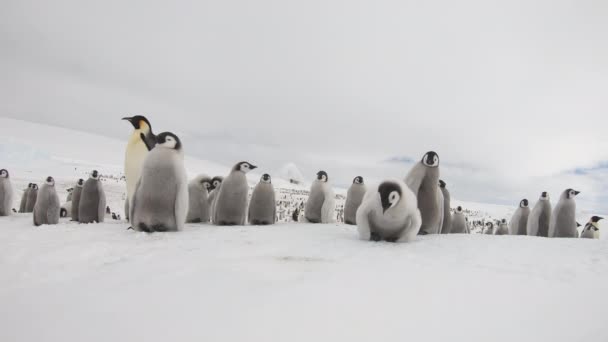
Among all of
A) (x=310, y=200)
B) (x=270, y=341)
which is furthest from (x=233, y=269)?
(x=310, y=200)

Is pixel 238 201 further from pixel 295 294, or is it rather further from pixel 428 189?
pixel 295 294

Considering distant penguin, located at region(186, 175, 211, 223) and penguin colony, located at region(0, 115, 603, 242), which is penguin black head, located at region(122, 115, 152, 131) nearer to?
penguin colony, located at region(0, 115, 603, 242)

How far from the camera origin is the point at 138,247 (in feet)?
11.6

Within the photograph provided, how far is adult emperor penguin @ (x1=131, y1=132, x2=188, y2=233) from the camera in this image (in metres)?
4.77

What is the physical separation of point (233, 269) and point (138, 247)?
147cm

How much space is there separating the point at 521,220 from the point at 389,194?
8.19m

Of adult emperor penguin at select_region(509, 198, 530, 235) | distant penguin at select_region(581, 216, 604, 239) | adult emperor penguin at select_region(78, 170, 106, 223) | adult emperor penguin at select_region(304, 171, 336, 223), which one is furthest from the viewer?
distant penguin at select_region(581, 216, 604, 239)

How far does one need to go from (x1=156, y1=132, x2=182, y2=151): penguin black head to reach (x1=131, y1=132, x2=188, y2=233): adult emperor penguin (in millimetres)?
117

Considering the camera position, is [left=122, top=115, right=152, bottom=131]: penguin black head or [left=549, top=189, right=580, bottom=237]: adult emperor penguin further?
[left=549, top=189, right=580, bottom=237]: adult emperor penguin

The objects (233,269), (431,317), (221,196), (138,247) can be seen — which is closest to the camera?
(431,317)

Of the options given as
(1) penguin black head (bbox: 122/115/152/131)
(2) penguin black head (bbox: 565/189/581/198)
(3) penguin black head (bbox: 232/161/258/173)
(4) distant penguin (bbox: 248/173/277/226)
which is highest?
(1) penguin black head (bbox: 122/115/152/131)

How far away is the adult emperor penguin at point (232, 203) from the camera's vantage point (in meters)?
6.86

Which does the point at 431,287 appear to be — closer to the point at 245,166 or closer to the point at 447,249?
the point at 447,249

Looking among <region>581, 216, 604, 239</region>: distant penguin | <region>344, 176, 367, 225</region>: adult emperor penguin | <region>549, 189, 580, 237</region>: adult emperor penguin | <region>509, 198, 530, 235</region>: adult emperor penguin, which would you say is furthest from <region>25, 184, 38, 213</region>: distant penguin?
<region>581, 216, 604, 239</region>: distant penguin
